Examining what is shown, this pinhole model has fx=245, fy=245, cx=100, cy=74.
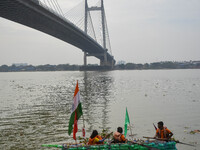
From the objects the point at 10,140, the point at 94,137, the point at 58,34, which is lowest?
the point at 10,140

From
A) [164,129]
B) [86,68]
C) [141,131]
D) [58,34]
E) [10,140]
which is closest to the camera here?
[164,129]

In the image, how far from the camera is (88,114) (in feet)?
46.8

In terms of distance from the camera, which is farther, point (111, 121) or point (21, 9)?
point (21, 9)

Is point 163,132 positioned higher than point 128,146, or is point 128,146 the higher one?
point 163,132

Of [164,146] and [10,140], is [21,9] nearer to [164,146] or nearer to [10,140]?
[10,140]

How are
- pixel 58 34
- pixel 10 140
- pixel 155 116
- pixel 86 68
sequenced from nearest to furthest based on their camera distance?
pixel 10 140, pixel 155 116, pixel 58 34, pixel 86 68

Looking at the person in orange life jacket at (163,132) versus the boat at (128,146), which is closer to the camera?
the boat at (128,146)

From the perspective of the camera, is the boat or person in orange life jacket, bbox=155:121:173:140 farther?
person in orange life jacket, bbox=155:121:173:140

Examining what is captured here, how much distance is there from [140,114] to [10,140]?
7412 millimetres

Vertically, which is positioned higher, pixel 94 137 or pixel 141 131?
pixel 94 137

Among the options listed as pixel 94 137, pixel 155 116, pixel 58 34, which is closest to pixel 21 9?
pixel 58 34

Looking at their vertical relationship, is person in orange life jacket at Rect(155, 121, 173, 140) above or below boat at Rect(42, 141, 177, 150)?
above

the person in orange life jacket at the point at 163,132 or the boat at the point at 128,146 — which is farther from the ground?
the person in orange life jacket at the point at 163,132

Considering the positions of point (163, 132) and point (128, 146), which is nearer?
point (128, 146)
